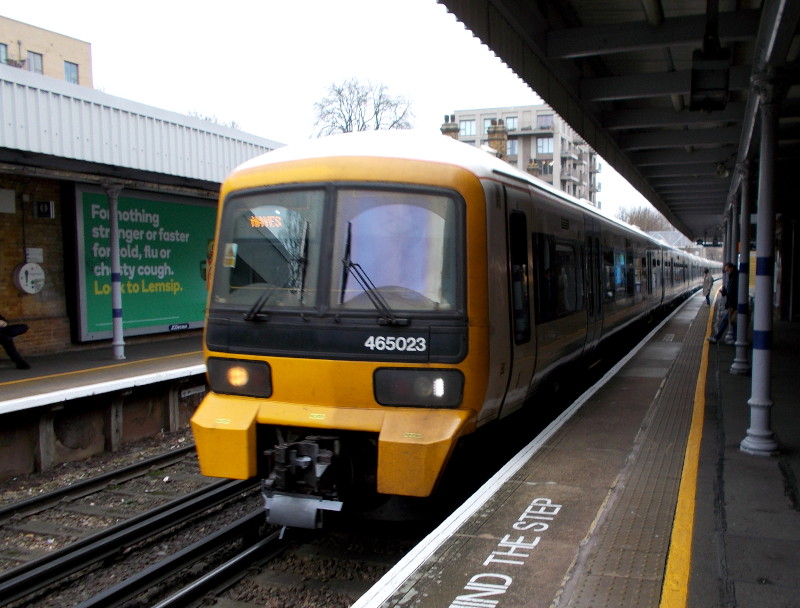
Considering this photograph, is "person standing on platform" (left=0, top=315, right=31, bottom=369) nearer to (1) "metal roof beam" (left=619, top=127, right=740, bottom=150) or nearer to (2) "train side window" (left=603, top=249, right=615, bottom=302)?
Result: (2) "train side window" (left=603, top=249, right=615, bottom=302)

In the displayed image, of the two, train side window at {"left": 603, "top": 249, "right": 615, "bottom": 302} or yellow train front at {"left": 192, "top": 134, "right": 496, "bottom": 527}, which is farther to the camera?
train side window at {"left": 603, "top": 249, "right": 615, "bottom": 302}

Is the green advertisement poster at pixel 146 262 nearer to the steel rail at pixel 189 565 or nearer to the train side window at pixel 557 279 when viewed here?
the steel rail at pixel 189 565

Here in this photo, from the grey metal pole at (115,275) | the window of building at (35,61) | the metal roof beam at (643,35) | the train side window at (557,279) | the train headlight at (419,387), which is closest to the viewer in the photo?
the train headlight at (419,387)

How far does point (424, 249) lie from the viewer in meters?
4.92

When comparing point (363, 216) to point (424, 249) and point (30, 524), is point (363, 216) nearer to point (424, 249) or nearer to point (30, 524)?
point (424, 249)

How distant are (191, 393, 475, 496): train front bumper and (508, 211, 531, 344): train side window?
1.22 m

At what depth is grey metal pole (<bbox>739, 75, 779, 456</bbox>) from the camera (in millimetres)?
6066

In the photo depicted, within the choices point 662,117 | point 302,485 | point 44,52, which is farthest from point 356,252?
point 44,52

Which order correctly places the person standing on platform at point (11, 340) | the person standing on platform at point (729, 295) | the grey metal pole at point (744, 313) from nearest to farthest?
the person standing on platform at point (11, 340) → the grey metal pole at point (744, 313) → the person standing on platform at point (729, 295)

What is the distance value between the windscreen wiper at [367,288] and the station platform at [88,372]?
514 cm

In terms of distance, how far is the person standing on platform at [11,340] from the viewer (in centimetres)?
1047

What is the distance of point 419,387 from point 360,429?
497mm

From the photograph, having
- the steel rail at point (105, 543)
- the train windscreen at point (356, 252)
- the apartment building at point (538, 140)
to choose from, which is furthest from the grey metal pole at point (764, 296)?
the apartment building at point (538, 140)

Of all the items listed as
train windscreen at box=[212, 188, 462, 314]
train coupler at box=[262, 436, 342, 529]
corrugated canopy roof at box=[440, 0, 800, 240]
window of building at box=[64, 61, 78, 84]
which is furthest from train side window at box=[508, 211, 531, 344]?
window of building at box=[64, 61, 78, 84]
